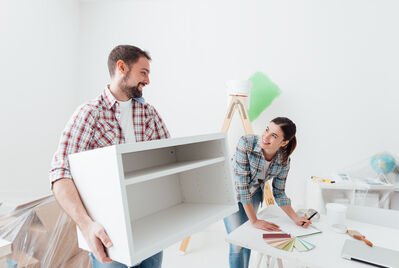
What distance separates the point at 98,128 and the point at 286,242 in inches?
36.2

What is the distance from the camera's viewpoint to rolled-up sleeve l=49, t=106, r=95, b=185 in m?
0.81

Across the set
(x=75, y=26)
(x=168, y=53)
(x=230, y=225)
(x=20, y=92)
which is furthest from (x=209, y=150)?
(x=75, y=26)

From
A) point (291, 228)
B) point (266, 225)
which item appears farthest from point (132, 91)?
point (291, 228)

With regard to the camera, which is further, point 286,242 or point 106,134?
point 286,242

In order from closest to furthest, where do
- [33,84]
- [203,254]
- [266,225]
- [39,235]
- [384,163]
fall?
1. [39,235]
2. [266,225]
3. [384,163]
4. [203,254]
5. [33,84]

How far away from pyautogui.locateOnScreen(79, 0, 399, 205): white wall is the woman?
2.94 feet

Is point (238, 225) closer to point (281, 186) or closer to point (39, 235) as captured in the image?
point (281, 186)

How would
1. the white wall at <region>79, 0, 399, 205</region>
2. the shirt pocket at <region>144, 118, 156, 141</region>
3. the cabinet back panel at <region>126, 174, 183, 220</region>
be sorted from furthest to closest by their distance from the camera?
1. the white wall at <region>79, 0, 399, 205</region>
2. the shirt pocket at <region>144, 118, 156, 141</region>
3. the cabinet back panel at <region>126, 174, 183, 220</region>

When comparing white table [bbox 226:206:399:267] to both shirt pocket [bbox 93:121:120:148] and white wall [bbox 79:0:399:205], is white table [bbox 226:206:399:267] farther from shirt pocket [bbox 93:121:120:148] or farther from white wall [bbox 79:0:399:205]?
white wall [bbox 79:0:399:205]

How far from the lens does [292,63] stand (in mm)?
2316

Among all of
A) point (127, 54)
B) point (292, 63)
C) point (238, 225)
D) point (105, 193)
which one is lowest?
point (238, 225)

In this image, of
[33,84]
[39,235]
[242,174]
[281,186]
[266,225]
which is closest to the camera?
[39,235]

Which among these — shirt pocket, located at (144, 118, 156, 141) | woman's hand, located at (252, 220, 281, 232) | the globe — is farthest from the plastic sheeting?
the globe

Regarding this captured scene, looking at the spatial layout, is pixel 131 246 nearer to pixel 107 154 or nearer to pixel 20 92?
pixel 107 154
